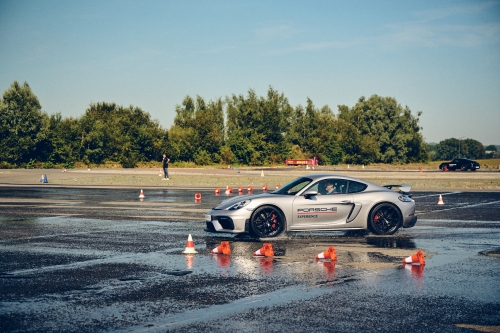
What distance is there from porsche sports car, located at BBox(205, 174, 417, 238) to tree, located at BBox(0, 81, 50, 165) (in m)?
64.4

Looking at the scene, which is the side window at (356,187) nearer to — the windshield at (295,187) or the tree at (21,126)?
the windshield at (295,187)

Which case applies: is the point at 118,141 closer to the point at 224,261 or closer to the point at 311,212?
the point at 311,212

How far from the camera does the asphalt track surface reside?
635 centimetres

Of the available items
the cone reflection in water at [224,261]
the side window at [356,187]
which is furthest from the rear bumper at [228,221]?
the side window at [356,187]

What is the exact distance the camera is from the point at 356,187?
45.4 feet

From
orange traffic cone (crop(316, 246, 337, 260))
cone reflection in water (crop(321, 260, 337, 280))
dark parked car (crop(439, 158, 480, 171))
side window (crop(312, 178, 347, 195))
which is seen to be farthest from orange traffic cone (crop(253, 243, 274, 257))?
dark parked car (crop(439, 158, 480, 171))

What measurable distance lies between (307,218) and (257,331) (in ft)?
24.0

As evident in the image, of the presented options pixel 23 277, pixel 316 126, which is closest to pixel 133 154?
pixel 316 126

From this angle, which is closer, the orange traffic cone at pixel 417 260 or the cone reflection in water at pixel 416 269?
the cone reflection in water at pixel 416 269

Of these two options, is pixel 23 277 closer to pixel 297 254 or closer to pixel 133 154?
pixel 297 254

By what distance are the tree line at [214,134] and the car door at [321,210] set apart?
6452 centimetres

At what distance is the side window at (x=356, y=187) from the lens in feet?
45.2

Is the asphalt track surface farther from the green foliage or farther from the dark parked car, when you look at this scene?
the green foliage

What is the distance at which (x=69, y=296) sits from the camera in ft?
24.7
